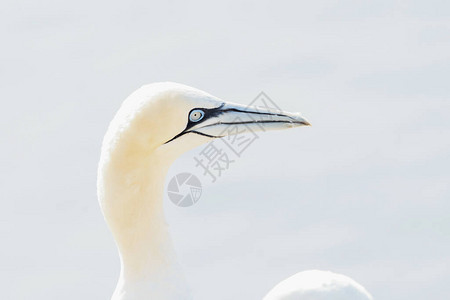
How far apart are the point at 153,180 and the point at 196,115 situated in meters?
0.49

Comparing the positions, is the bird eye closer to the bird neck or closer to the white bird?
the white bird

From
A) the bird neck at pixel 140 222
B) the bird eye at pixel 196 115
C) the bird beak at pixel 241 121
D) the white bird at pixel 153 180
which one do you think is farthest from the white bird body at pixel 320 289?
the bird eye at pixel 196 115

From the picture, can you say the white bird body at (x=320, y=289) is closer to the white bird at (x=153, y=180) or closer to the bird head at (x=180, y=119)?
the white bird at (x=153, y=180)

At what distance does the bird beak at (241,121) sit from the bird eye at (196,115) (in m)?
0.04

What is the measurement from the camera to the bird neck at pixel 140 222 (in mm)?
7234

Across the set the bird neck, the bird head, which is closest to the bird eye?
the bird head

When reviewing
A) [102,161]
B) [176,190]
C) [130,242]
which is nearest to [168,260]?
A: [130,242]

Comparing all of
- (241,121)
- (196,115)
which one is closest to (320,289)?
(241,121)

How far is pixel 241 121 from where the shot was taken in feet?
24.9

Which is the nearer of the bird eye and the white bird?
the white bird

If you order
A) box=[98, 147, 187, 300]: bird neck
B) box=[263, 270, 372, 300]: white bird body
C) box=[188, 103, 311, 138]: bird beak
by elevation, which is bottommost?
box=[263, 270, 372, 300]: white bird body

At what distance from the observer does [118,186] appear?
286 inches

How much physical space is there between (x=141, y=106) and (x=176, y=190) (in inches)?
73.0

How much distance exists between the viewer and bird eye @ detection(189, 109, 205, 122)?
732 centimetres
